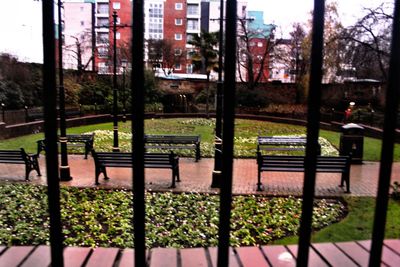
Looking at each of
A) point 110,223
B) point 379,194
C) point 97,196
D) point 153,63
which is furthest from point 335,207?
point 153,63

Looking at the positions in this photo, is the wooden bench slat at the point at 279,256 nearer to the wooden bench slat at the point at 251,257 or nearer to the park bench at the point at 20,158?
the wooden bench slat at the point at 251,257

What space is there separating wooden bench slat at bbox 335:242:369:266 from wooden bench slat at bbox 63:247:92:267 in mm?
1456

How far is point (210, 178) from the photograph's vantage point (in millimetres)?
10273

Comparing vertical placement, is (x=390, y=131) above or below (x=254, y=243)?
above

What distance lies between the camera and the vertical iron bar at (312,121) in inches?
44.4

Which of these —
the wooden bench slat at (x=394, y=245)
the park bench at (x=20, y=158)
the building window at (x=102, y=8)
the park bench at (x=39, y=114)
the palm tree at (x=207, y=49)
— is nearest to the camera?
the wooden bench slat at (x=394, y=245)

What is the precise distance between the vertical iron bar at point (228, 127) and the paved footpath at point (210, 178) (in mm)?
7461

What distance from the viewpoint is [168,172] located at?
10961 mm

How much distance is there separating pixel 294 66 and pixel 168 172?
110ft

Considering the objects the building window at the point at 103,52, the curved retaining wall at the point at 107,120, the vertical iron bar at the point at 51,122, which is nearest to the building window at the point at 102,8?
the building window at the point at 103,52

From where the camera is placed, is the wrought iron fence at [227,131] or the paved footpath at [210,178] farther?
the paved footpath at [210,178]

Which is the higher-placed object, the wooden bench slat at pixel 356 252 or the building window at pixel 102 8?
the building window at pixel 102 8

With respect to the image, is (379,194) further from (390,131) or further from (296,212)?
(296,212)

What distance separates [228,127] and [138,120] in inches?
11.6
